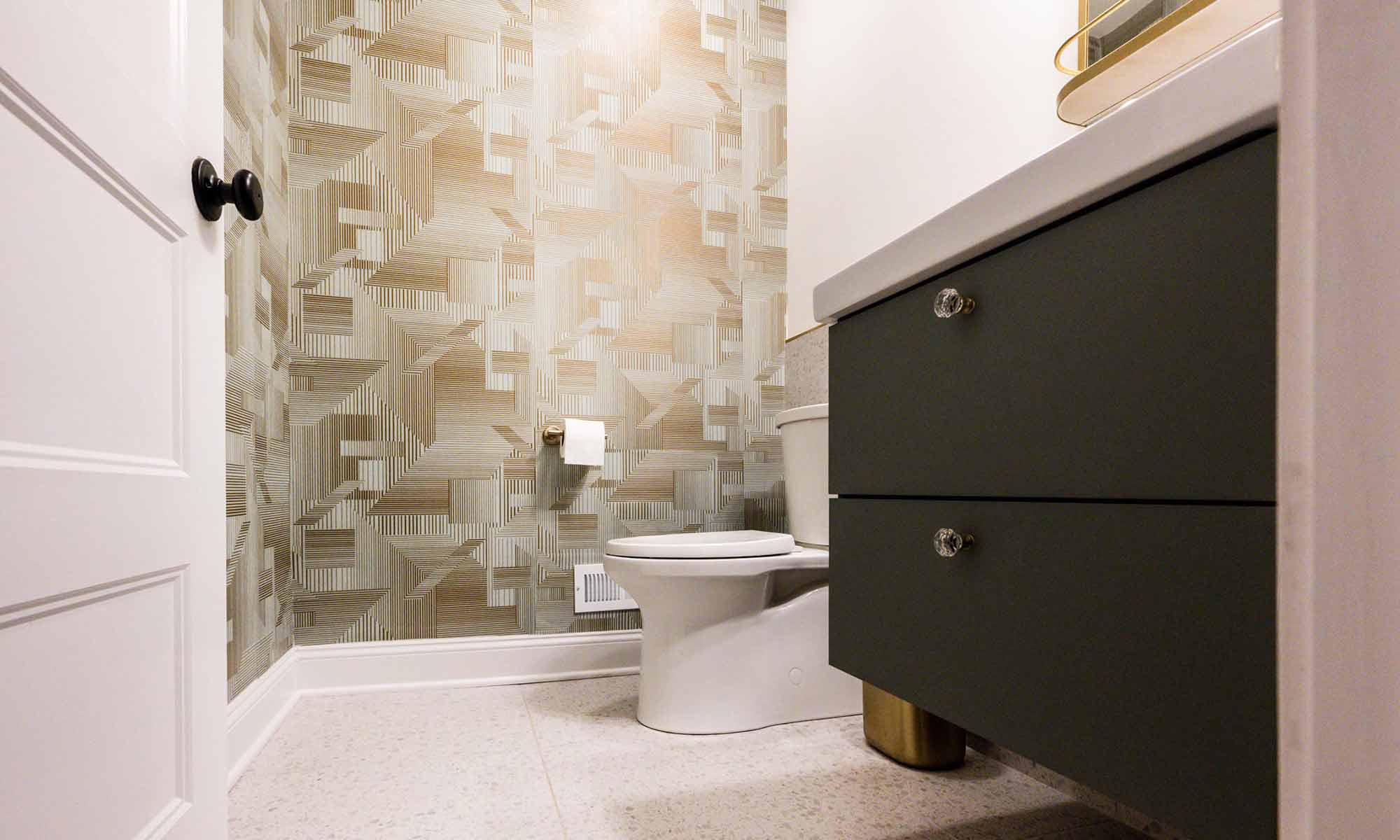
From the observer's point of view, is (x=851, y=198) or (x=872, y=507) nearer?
(x=872, y=507)

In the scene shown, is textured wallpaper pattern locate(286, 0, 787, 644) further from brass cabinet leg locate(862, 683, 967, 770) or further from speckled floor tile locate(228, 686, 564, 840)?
brass cabinet leg locate(862, 683, 967, 770)

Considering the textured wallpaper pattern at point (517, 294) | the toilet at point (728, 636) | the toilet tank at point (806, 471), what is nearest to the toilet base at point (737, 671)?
the toilet at point (728, 636)

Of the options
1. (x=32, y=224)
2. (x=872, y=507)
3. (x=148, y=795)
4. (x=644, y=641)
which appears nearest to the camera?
(x=32, y=224)

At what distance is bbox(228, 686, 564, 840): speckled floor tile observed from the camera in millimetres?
1190

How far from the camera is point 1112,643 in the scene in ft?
1.94

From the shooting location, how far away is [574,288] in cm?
225

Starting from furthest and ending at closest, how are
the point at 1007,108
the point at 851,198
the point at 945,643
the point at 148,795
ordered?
the point at 851,198, the point at 1007,108, the point at 945,643, the point at 148,795

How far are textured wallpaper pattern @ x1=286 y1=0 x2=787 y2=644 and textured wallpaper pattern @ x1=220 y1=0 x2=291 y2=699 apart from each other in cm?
9

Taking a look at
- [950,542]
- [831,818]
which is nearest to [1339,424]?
[950,542]

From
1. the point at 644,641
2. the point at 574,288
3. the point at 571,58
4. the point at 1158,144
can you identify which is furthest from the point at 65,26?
the point at 571,58

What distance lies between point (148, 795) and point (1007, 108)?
5.60 ft

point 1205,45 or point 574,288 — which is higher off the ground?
point 1205,45

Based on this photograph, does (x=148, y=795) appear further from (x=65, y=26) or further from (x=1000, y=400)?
(x=1000, y=400)

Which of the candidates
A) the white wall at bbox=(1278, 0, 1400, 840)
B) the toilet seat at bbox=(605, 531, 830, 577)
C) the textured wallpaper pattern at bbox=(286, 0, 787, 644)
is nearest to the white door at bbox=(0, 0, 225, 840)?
the white wall at bbox=(1278, 0, 1400, 840)
